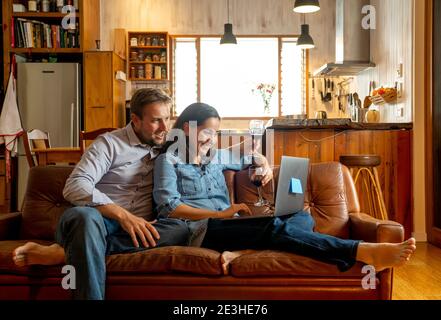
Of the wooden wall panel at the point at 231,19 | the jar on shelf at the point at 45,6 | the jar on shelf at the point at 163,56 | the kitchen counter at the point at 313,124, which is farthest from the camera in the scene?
the wooden wall panel at the point at 231,19

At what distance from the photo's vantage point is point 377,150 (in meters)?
4.29

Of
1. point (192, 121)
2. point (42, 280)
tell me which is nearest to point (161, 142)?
point (192, 121)

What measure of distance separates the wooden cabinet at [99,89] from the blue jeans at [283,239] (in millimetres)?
4373

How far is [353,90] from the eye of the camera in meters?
6.86

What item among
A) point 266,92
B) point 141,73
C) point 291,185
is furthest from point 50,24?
point 291,185

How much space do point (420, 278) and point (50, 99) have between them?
464 cm

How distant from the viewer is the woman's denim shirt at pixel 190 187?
2270 mm

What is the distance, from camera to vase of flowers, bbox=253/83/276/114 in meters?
7.12

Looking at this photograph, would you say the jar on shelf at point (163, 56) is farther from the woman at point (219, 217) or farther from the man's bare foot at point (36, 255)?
the man's bare foot at point (36, 255)

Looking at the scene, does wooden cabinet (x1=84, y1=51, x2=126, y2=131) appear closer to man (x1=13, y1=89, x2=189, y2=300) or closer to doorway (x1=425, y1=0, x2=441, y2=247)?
doorway (x1=425, y1=0, x2=441, y2=247)

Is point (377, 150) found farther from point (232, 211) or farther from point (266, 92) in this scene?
point (266, 92)

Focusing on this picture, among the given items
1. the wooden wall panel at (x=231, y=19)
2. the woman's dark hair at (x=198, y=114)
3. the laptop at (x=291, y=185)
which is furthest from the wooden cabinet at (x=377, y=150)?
the wooden wall panel at (x=231, y=19)

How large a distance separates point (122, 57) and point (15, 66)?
1.54 m

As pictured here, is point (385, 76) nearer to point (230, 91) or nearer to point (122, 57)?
point (230, 91)
